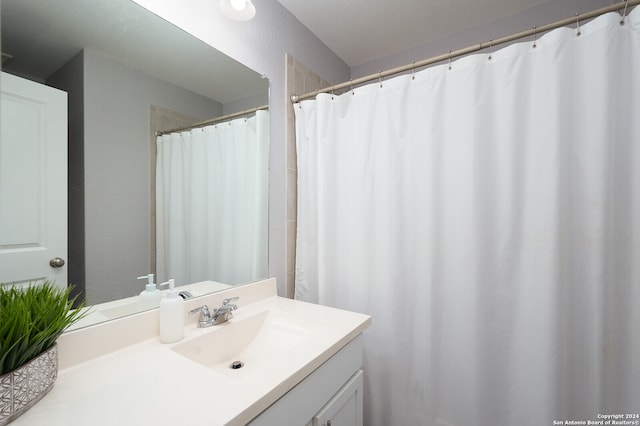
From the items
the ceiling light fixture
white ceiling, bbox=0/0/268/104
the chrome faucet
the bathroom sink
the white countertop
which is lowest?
the bathroom sink

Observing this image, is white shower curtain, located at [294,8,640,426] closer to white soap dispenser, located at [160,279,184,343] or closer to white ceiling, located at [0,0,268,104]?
white ceiling, located at [0,0,268,104]

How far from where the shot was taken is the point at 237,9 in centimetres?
107

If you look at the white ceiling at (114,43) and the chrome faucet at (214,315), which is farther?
the chrome faucet at (214,315)

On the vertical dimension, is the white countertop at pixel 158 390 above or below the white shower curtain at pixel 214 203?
below

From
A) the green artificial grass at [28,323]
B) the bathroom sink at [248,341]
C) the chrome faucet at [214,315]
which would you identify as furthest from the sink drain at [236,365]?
the green artificial grass at [28,323]

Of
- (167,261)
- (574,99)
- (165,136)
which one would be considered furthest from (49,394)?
(574,99)

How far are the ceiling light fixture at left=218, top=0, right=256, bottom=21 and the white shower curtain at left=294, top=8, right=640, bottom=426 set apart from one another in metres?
0.53

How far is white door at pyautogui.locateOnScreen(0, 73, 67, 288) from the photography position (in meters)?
0.67

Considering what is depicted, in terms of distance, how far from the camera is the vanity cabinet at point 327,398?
2.29 feet

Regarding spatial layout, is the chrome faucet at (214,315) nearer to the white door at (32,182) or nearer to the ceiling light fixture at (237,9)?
the white door at (32,182)

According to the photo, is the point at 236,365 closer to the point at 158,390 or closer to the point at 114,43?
the point at 158,390

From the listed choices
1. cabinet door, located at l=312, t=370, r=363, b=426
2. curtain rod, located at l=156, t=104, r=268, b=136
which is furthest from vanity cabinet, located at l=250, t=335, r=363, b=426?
curtain rod, located at l=156, t=104, r=268, b=136

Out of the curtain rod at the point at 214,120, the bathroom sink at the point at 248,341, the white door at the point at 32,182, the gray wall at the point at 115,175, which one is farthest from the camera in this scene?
the curtain rod at the point at 214,120

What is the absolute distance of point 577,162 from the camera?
0.99 m
